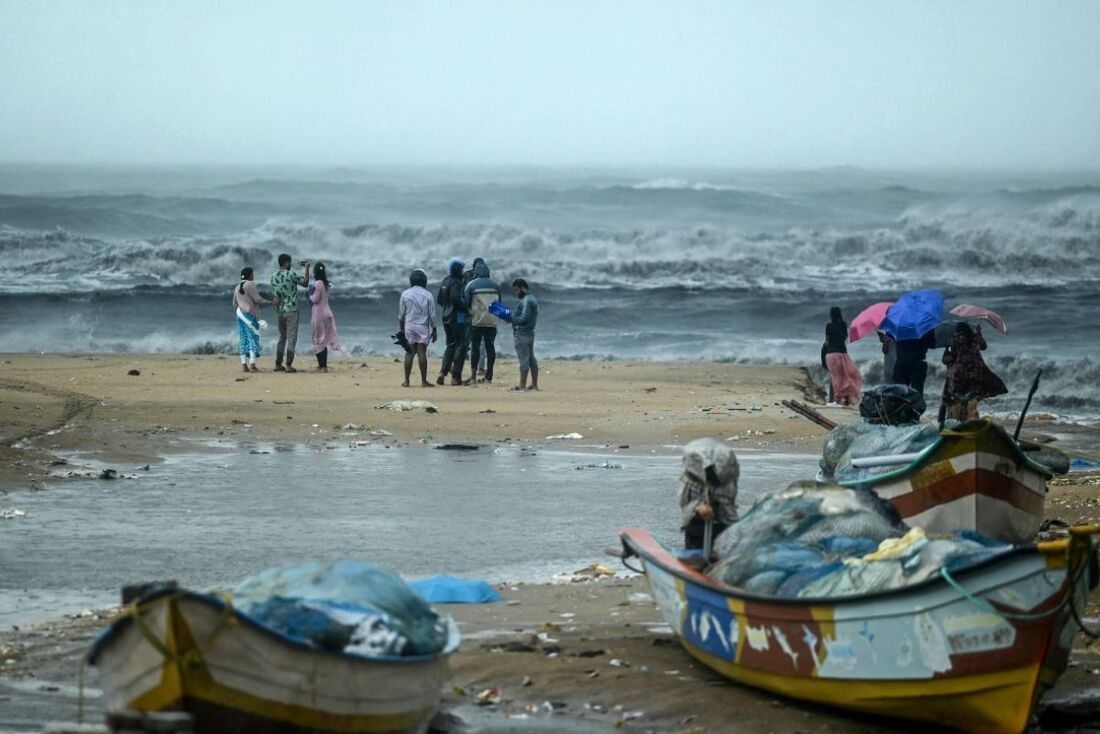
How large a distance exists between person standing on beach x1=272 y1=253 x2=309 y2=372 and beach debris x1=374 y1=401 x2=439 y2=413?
3.56 m

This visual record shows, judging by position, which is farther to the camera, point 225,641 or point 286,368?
point 286,368

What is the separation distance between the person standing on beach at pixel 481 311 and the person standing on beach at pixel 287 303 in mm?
2518

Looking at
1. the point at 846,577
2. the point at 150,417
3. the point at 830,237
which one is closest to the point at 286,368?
the point at 150,417

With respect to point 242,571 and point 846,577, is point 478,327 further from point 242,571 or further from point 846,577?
point 846,577

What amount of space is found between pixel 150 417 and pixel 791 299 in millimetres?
21715

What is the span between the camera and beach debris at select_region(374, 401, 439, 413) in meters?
18.6

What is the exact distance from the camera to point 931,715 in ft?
23.1

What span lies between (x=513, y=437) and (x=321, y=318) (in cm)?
627

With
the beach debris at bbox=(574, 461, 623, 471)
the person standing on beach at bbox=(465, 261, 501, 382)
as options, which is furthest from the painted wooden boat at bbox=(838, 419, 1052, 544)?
the person standing on beach at bbox=(465, 261, 501, 382)

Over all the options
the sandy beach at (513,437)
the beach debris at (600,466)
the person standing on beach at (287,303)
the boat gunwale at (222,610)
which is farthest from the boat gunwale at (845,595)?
the person standing on beach at (287,303)

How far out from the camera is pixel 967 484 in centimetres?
960

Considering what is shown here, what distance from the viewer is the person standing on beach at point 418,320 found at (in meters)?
20.5

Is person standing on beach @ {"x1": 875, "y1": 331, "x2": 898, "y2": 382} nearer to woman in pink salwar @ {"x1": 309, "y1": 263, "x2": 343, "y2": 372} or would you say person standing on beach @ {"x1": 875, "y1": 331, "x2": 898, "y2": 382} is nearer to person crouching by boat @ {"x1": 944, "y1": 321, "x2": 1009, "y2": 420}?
person crouching by boat @ {"x1": 944, "y1": 321, "x2": 1009, "y2": 420}

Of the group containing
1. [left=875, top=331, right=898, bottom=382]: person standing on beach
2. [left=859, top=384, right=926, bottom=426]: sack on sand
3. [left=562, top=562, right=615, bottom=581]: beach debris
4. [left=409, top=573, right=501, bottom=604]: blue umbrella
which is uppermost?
[left=859, top=384, right=926, bottom=426]: sack on sand
